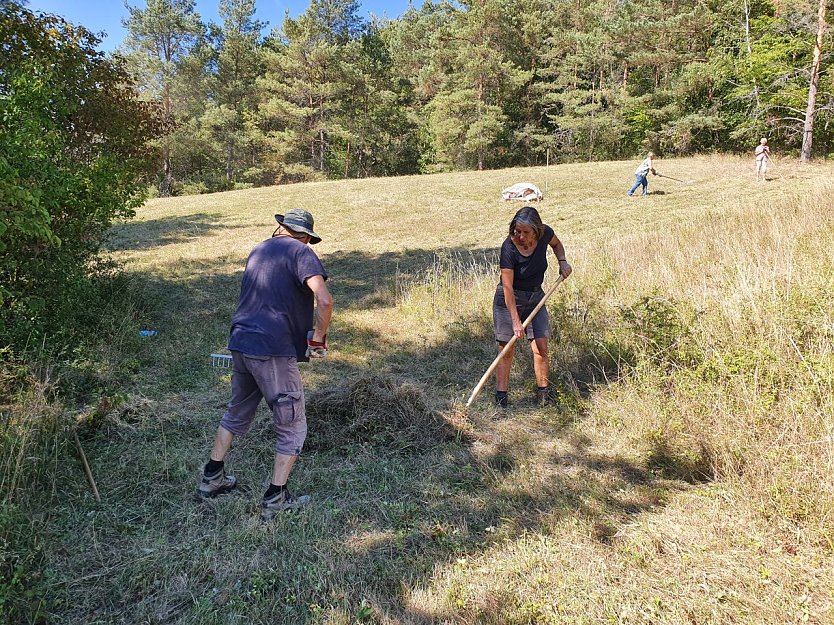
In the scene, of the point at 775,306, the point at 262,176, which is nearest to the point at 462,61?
the point at 262,176

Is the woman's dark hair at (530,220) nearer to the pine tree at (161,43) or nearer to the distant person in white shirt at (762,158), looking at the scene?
the distant person in white shirt at (762,158)

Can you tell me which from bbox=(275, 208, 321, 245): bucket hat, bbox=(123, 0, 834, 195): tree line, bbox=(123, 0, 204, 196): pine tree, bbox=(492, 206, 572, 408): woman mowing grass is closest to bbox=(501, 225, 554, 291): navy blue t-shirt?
bbox=(492, 206, 572, 408): woman mowing grass

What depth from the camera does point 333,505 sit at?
9.79ft

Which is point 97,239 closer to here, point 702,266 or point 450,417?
point 450,417

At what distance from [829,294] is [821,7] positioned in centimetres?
2393

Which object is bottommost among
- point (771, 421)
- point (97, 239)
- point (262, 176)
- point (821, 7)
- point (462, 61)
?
point (771, 421)

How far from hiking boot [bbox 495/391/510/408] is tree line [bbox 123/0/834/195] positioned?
26.3m

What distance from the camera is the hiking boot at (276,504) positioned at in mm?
2869

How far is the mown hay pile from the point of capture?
12.2 feet

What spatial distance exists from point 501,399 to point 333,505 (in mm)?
1846

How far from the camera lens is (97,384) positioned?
457 centimetres

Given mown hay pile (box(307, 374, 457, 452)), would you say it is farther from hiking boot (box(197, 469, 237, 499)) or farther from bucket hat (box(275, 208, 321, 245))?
bucket hat (box(275, 208, 321, 245))

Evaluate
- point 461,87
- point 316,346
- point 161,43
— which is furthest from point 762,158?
point 161,43

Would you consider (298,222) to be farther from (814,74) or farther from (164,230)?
(814,74)
